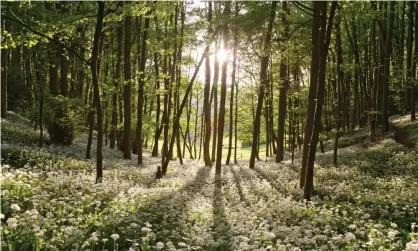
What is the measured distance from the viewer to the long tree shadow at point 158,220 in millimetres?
7711

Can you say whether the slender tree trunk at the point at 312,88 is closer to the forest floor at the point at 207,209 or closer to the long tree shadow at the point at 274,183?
the long tree shadow at the point at 274,183

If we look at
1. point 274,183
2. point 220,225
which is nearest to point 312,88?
point 274,183

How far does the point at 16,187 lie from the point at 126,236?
3.50 m

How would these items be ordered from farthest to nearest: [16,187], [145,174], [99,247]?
[145,174], [16,187], [99,247]

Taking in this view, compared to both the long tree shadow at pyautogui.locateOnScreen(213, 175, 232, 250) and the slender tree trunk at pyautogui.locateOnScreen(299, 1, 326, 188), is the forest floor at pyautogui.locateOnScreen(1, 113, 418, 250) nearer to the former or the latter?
the long tree shadow at pyautogui.locateOnScreen(213, 175, 232, 250)

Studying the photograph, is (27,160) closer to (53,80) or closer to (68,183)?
(68,183)

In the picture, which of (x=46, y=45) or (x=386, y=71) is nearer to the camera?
(x=46, y=45)

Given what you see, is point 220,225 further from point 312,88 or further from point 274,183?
point 274,183

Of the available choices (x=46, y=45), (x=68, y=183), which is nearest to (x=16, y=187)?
(x=68, y=183)

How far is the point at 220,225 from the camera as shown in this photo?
31.5ft

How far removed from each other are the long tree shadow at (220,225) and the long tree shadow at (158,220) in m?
0.77

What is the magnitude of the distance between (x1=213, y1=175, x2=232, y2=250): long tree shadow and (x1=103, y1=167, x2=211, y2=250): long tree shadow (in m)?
0.77

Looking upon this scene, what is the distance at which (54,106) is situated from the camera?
23000 millimetres

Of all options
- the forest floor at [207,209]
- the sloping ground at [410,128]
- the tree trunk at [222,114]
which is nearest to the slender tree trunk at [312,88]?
the forest floor at [207,209]
